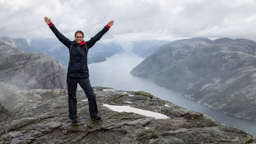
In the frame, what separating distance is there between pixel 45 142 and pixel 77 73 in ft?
16.3

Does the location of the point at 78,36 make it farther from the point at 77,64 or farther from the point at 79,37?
the point at 77,64

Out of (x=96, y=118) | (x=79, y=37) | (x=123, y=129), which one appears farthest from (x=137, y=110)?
(x=79, y=37)

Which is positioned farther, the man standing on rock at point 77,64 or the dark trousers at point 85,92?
the dark trousers at point 85,92

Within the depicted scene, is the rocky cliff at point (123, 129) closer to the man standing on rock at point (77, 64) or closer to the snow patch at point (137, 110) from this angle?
the snow patch at point (137, 110)

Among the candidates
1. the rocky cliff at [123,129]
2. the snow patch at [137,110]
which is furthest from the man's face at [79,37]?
the snow patch at [137,110]

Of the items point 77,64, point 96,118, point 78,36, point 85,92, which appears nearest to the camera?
point 78,36

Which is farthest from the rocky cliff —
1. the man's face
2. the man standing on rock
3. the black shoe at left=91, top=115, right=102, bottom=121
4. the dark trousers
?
the man's face

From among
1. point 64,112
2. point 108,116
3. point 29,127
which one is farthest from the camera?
point 64,112

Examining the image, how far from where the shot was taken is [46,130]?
12961 millimetres

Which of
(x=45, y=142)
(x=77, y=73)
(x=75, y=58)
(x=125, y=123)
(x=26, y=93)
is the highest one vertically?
(x=75, y=58)

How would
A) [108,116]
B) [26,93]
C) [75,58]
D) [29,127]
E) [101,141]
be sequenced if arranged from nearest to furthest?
[101,141], [75,58], [29,127], [108,116], [26,93]

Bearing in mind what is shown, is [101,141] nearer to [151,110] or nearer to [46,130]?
[46,130]

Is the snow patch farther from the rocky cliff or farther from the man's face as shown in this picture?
the man's face

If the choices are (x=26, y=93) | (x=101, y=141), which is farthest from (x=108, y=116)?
(x=26, y=93)
